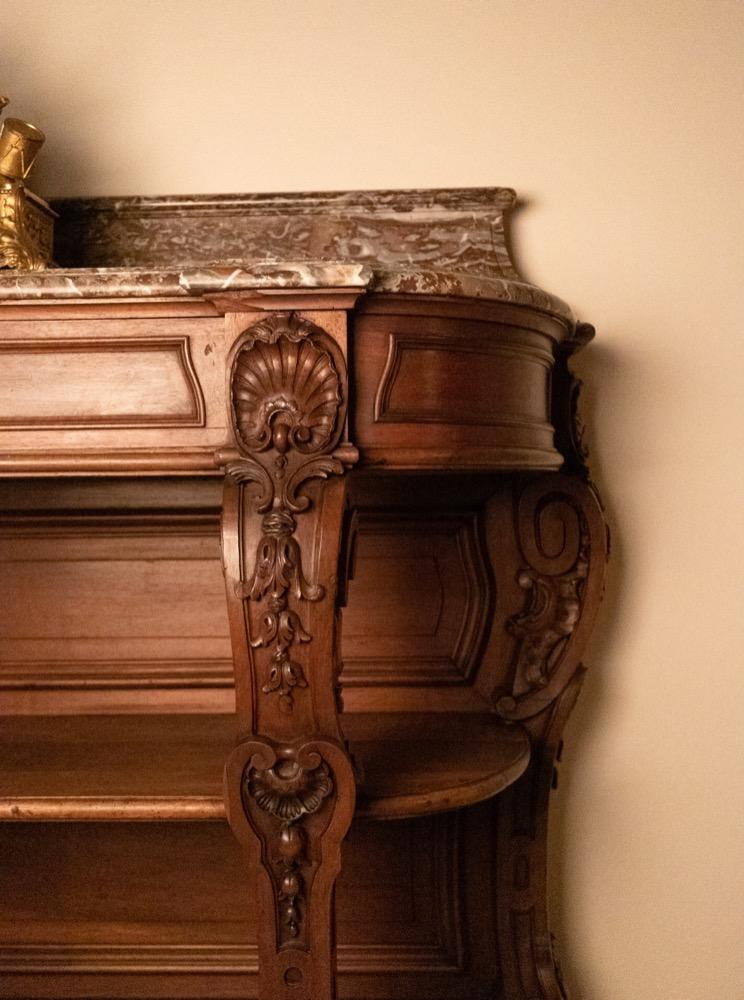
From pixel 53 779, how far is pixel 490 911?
0.70 meters

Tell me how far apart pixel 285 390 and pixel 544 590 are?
620 millimetres

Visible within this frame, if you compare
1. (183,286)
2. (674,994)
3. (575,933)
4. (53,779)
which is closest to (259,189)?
(183,286)

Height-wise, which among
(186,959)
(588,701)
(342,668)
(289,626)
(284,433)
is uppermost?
(284,433)

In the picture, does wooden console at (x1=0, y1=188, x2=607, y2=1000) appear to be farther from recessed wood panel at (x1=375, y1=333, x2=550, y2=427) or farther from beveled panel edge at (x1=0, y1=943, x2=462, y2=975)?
recessed wood panel at (x1=375, y1=333, x2=550, y2=427)

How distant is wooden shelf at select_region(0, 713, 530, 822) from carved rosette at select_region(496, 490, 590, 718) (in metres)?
0.07

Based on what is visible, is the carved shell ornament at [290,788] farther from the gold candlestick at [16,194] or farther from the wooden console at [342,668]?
the gold candlestick at [16,194]

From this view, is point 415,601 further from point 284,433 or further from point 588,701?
point 284,433

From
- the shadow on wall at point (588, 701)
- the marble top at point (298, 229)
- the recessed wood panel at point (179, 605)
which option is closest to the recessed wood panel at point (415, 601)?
the recessed wood panel at point (179, 605)

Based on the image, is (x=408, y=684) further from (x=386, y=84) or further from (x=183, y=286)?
(x=386, y=84)

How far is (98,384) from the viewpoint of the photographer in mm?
1000

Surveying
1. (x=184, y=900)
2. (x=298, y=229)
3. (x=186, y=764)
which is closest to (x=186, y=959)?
(x=184, y=900)

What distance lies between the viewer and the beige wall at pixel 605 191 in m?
1.48

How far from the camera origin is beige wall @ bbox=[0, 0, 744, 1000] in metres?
1.48

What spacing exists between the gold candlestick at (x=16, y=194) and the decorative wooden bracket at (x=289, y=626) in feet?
1.41
